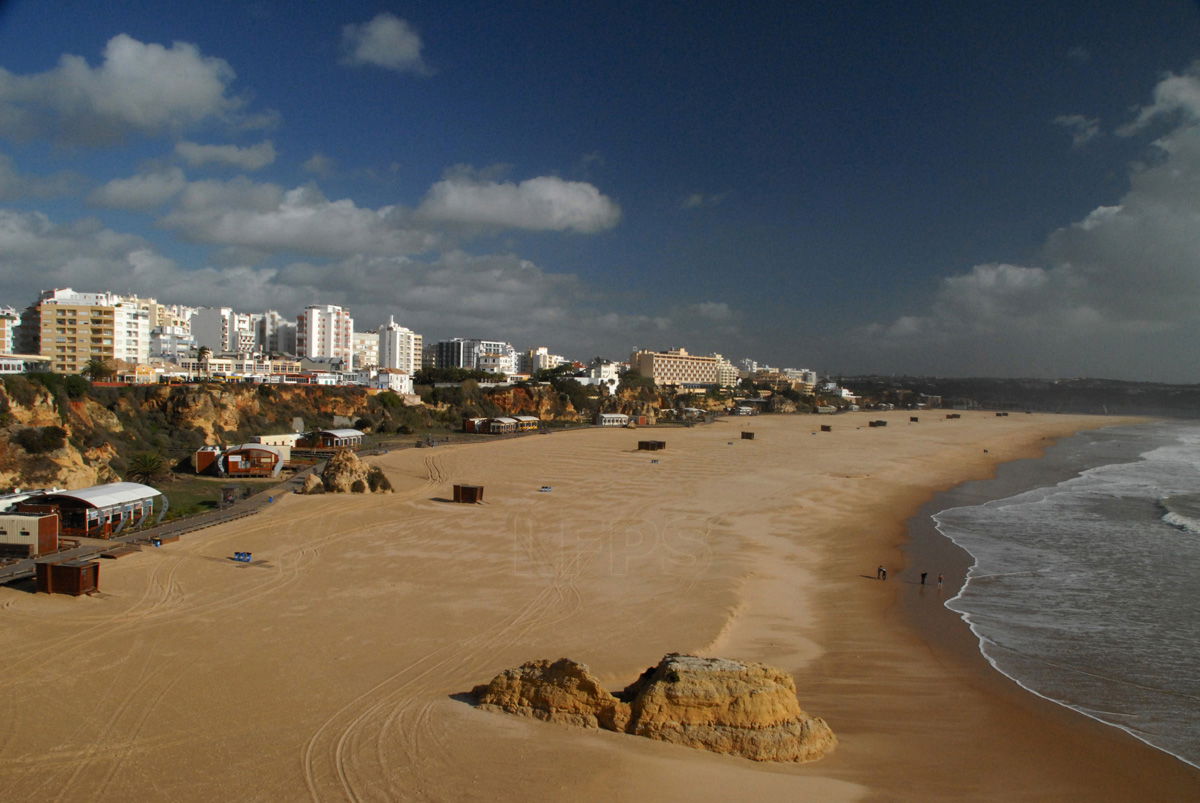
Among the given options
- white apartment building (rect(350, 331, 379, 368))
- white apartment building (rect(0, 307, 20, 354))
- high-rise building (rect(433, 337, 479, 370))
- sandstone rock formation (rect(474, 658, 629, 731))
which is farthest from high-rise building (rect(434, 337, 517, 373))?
sandstone rock formation (rect(474, 658, 629, 731))

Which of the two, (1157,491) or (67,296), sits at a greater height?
(67,296)

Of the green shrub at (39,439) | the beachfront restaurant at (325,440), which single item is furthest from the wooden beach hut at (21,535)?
the beachfront restaurant at (325,440)

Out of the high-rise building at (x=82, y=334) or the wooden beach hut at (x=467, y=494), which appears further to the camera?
the high-rise building at (x=82, y=334)

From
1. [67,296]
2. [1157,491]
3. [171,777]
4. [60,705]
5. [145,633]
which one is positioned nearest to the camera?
[171,777]

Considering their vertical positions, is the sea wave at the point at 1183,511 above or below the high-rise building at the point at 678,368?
below

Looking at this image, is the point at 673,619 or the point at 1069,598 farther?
the point at 1069,598

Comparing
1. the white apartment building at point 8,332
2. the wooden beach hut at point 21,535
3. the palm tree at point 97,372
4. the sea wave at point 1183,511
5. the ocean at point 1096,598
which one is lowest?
the ocean at point 1096,598

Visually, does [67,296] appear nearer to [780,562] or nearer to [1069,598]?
[780,562]

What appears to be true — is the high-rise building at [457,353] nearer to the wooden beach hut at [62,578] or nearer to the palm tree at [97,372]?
the palm tree at [97,372]

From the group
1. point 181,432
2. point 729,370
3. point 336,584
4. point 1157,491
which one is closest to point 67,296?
point 181,432
